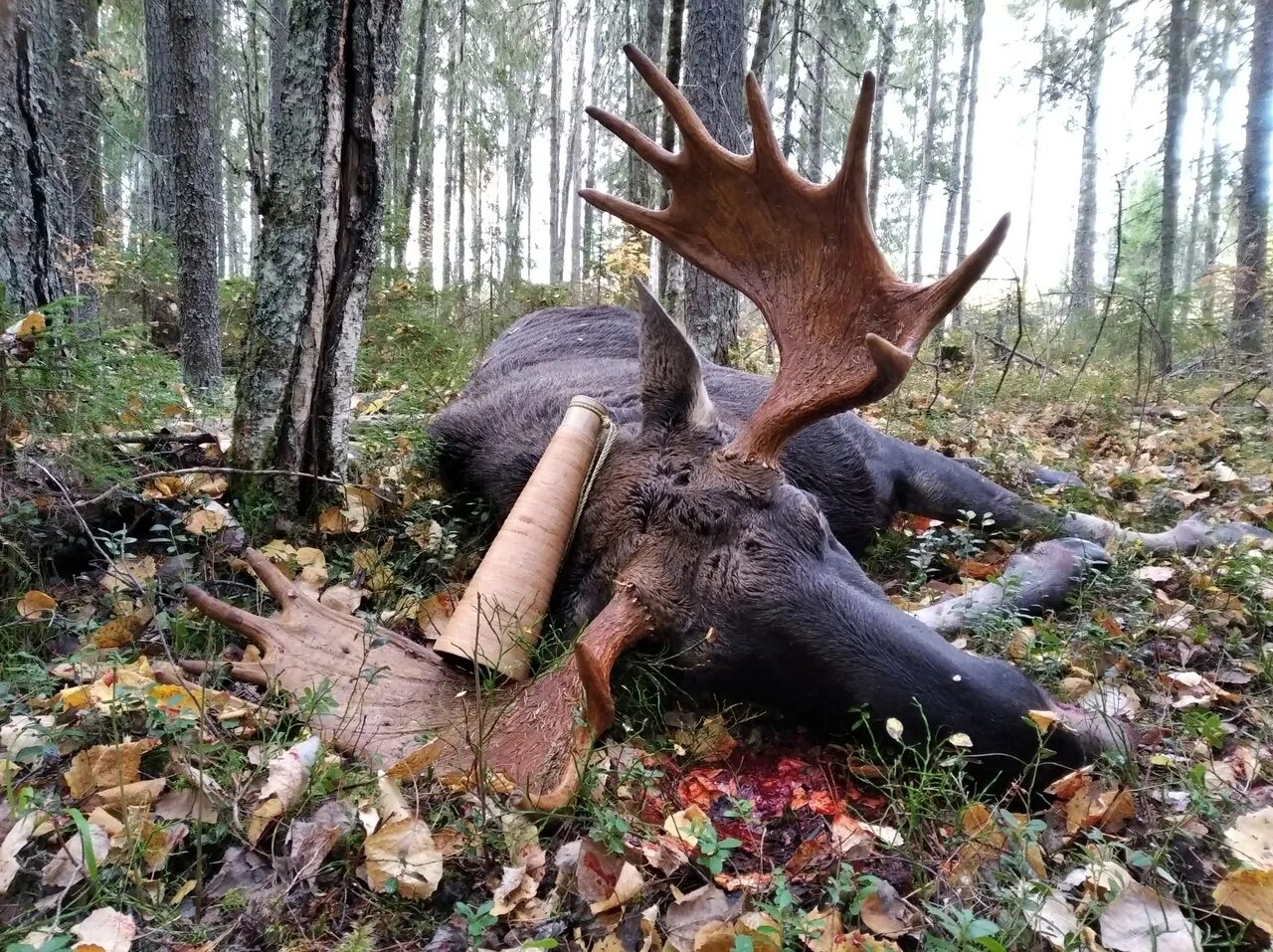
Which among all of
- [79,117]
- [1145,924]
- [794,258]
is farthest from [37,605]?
[79,117]

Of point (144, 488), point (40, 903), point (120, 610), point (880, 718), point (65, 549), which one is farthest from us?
point (144, 488)

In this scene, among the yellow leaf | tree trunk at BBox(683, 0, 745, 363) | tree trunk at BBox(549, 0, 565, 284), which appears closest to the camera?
the yellow leaf

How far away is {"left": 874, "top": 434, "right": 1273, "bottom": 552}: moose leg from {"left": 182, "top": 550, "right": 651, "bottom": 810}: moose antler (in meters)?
2.25

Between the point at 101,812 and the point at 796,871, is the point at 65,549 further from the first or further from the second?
the point at 796,871

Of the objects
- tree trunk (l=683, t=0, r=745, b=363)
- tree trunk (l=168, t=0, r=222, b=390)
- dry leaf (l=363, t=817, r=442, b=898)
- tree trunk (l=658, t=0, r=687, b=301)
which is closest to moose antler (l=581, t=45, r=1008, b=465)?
dry leaf (l=363, t=817, r=442, b=898)

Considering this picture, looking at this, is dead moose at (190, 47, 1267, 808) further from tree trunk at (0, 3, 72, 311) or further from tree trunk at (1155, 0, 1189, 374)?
tree trunk at (1155, 0, 1189, 374)

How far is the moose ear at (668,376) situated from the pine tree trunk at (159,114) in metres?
8.25

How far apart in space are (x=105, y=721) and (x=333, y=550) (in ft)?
4.82

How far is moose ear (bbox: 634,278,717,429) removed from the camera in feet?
10.5

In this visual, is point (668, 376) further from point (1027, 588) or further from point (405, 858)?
point (405, 858)

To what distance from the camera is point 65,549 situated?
3184mm

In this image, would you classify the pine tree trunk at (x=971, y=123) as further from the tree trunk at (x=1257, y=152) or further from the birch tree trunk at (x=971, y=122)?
the tree trunk at (x=1257, y=152)

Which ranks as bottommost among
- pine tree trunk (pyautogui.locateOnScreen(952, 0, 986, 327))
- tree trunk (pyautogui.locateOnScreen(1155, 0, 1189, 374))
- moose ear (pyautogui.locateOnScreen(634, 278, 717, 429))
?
moose ear (pyautogui.locateOnScreen(634, 278, 717, 429))

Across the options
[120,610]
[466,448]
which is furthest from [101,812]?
[466,448]
